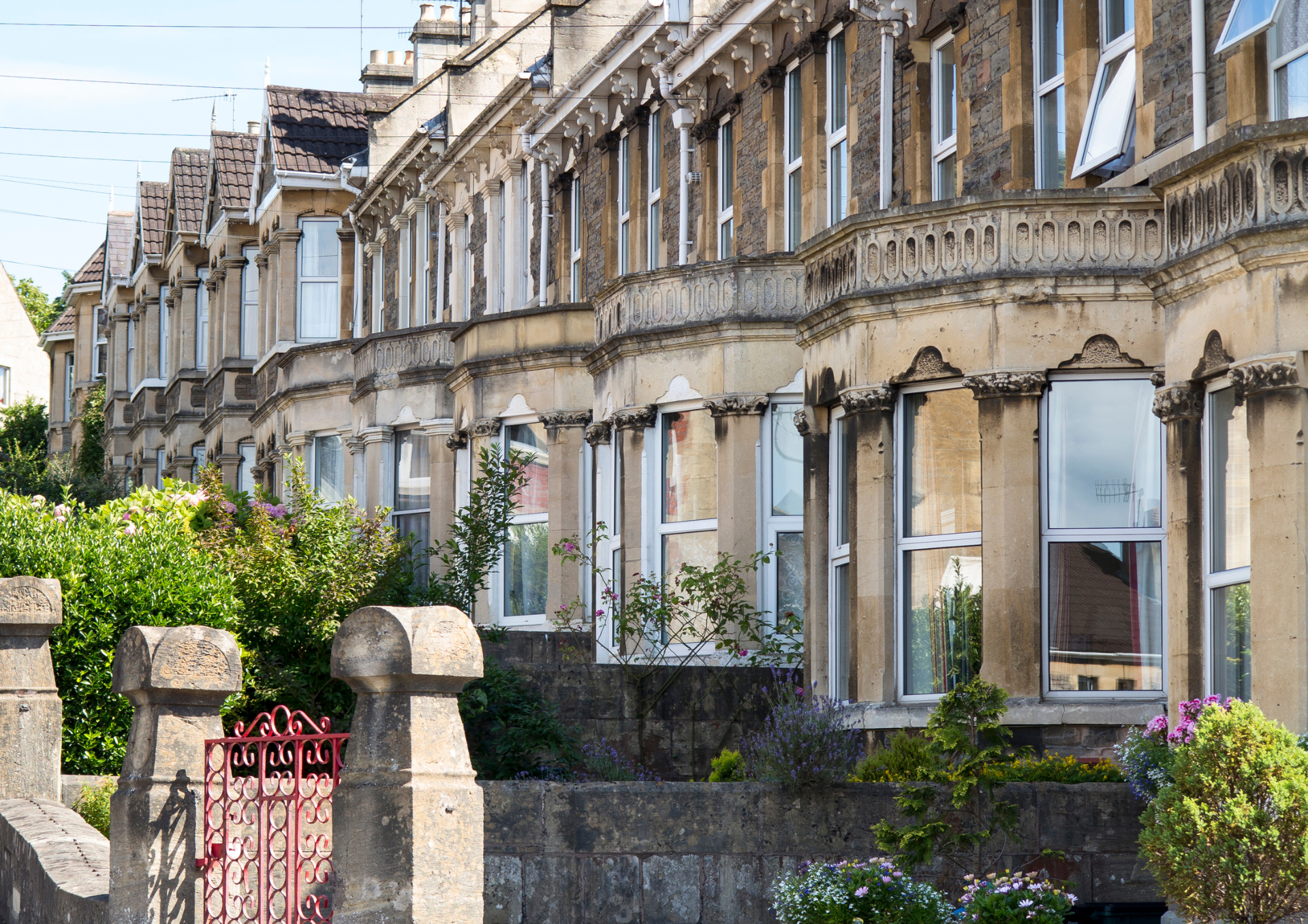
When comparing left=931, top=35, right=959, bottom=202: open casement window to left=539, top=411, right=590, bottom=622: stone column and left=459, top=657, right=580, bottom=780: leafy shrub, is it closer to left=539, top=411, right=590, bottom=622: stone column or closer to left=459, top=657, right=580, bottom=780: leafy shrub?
left=459, top=657, right=580, bottom=780: leafy shrub

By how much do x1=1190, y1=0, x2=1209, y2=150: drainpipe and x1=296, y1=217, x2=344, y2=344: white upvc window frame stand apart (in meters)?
23.3

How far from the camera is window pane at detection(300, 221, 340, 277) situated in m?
35.1

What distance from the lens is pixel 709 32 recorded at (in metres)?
21.9

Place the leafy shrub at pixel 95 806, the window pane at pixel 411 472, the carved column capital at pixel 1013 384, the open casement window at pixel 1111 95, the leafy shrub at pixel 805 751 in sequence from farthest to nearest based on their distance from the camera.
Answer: the window pane at pixel 411 472, the open casement window at pixel 1111 95, the carved column capital at pixel 1013 384, the leafy shrub at pixel 95 806, the leafy shrub at pixel 805 751

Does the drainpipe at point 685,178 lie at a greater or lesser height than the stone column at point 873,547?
greater

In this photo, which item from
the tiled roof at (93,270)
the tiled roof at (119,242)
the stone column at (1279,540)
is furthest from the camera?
the tiled roof at (93,270)

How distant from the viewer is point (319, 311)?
3494 cm

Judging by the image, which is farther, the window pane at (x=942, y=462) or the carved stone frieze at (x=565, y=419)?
the carved stone frieze at (x=565, y=419)

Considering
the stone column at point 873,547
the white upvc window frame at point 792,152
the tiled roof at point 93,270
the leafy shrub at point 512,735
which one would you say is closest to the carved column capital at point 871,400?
the stone column at point 873,547

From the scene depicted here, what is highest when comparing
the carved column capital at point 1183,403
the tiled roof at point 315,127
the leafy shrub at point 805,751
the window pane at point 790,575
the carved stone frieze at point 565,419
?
the tiled roof at point 315,127

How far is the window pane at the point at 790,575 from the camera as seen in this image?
1831 cm

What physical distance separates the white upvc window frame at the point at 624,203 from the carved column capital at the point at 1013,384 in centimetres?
1187

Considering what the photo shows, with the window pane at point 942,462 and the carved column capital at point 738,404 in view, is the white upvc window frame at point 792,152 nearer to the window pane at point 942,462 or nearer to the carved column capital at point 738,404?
the carved column capital at point 738,404

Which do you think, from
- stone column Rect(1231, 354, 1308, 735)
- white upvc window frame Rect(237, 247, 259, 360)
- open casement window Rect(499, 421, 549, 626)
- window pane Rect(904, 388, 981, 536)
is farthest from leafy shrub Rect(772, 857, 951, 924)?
white upvc window frame Rect(237, 247, 259, 360)
